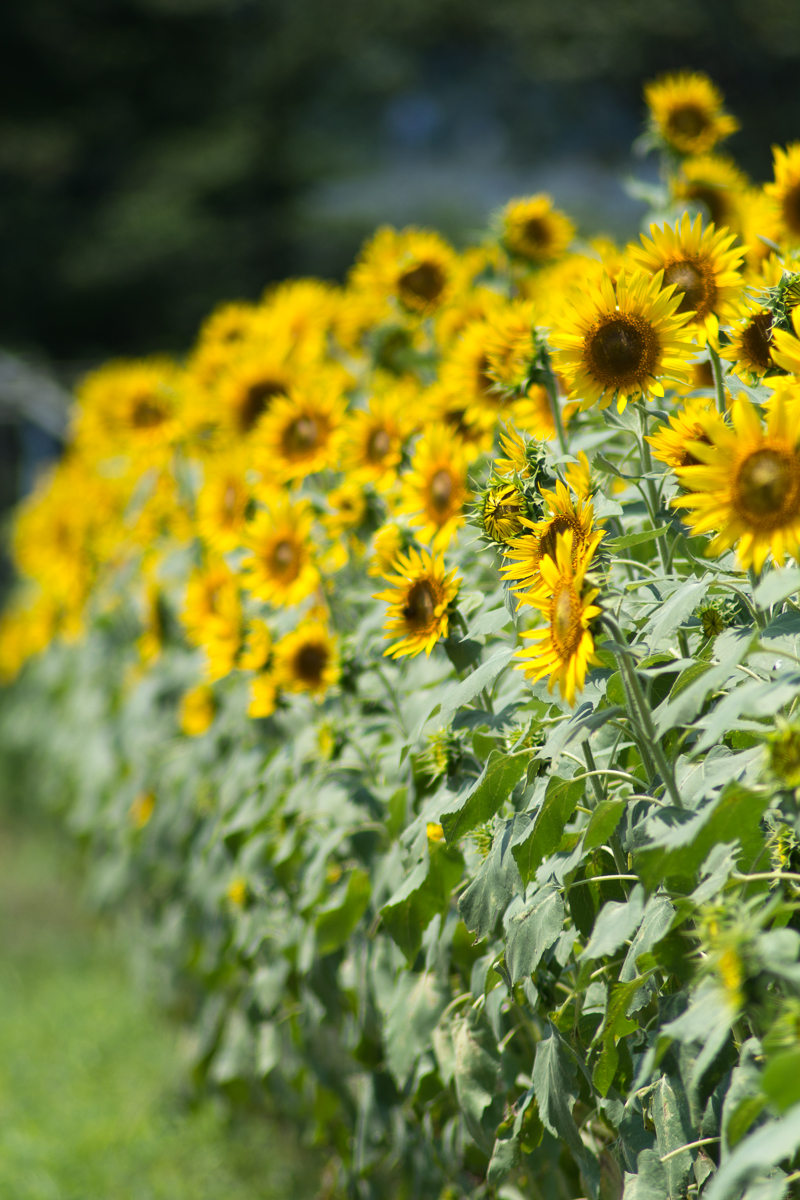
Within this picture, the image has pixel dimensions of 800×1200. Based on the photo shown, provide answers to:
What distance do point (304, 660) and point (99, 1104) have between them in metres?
1.78

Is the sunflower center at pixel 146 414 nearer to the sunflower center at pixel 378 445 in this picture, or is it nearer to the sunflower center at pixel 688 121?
the sunflower center at pixel 378 445

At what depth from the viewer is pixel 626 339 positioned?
4.33 feet

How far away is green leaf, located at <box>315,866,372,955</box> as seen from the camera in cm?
173

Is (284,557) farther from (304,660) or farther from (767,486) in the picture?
(767,486)

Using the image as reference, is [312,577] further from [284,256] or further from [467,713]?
[284,256]

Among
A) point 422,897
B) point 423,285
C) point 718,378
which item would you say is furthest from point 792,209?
point 422,897

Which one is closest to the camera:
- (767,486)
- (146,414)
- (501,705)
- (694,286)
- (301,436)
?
(767,486)

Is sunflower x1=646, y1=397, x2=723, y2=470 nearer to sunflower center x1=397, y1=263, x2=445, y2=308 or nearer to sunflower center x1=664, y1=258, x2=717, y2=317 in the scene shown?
sunflower center x1=664, y1=258, x2=717, y2=317

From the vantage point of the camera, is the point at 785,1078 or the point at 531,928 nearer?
the point at 785,1078

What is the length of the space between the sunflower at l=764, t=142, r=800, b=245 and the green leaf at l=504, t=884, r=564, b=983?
1.17 m

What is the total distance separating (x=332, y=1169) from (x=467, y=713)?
1.26 metres

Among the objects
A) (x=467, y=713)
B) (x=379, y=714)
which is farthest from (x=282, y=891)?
(x=467, y=713)

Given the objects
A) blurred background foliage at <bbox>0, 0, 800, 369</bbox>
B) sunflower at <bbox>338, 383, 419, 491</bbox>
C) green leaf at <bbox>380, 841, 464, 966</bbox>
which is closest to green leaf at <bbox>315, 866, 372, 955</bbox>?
green leaf at <bbox>380, 841, 464, 966</bbox>

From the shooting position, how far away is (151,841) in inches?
115
